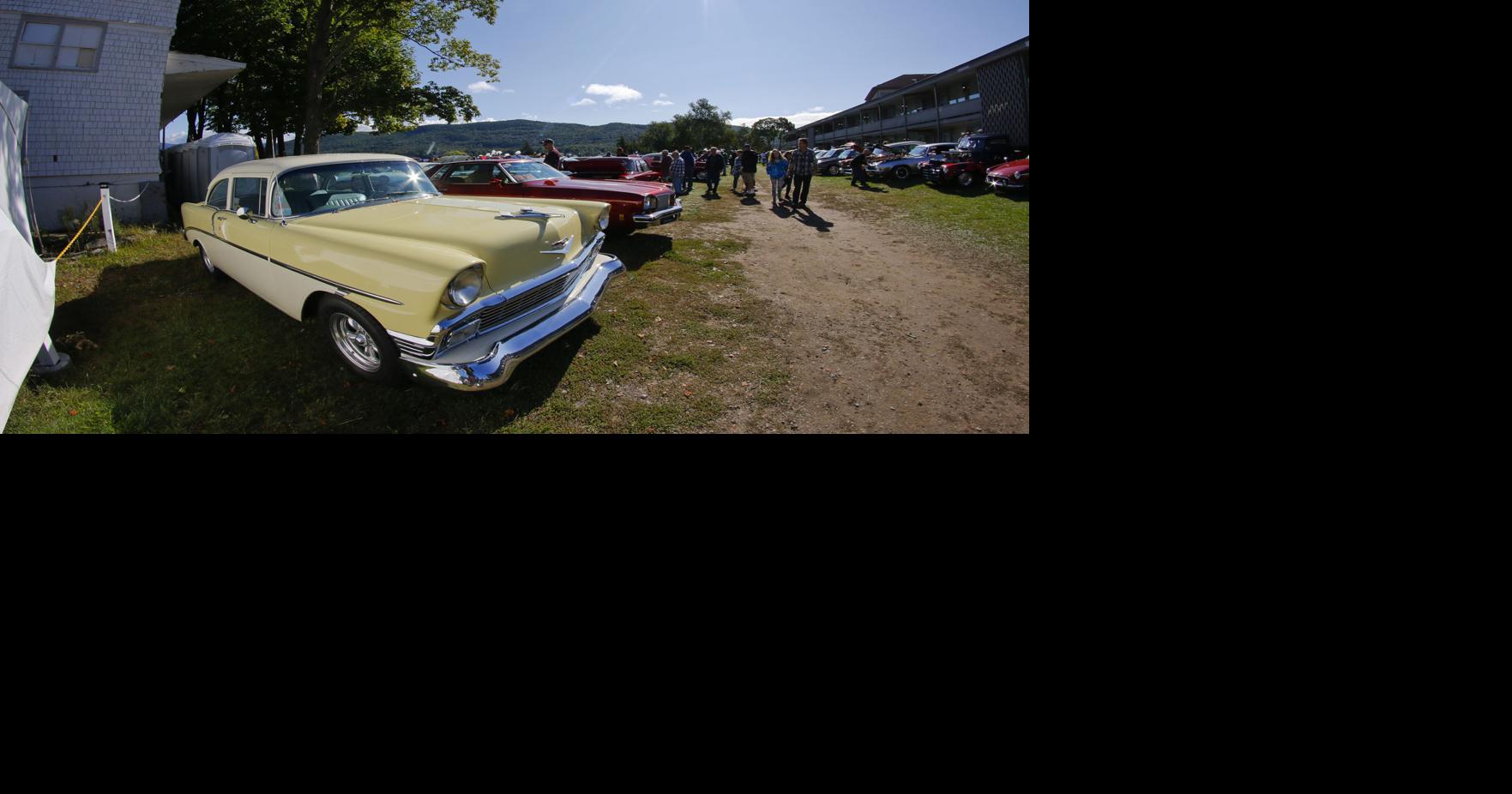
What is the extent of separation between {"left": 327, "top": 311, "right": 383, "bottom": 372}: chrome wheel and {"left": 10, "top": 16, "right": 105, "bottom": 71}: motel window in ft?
7.66

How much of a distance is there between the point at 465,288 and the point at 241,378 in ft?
4.91

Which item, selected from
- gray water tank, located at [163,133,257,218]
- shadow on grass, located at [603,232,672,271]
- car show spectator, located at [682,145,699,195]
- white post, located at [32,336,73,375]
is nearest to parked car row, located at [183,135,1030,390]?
white post, located at [32,336,73,375]

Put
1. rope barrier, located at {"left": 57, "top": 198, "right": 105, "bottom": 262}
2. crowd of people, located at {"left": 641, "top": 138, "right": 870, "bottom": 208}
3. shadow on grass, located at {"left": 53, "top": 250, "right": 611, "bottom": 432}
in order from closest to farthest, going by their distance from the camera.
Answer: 1. shadow on grass, located at {"left": 53, "top": 250, "right": 611, "bottom": 432}
2. rope barrier, located at {"left": 57, "top": 198, "right": 105, "bottom": 262}
3. crowd of people, located at {"left": 641, "top": 138, "right": 870, "bottom": 208}

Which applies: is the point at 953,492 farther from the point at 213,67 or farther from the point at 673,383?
the point at 213,67

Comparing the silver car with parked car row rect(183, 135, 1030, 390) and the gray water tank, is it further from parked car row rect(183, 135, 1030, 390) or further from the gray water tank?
the gray water tank

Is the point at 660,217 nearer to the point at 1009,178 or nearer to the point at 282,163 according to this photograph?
the point at 282,163

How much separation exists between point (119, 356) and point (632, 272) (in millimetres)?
3417

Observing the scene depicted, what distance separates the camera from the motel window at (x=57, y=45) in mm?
2738

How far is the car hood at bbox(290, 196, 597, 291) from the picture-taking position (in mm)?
2424

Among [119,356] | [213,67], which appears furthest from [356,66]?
[119,356]

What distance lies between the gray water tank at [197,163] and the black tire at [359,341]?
23.5 ft

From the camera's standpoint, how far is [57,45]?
2.79 m

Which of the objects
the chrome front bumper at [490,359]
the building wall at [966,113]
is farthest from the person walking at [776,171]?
the chrome front bumper at [490,359]

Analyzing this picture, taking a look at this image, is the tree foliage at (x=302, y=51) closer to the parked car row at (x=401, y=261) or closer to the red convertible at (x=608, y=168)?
the parked car row at (x=401, y=261)
